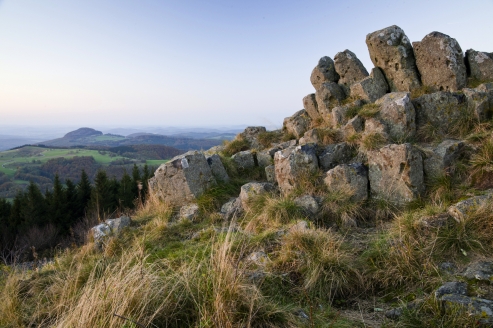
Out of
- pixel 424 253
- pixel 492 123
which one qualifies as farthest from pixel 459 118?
pixel 424 253

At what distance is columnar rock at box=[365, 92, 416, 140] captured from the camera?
7984 millimetres

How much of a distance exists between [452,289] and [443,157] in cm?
432

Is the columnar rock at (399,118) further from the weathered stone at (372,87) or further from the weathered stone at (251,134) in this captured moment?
the weathered stone at (251,134)

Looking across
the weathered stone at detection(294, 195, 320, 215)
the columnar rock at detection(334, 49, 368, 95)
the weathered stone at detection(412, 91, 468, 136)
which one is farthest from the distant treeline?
the weathered stone at detection(412, 91, 468, 136)

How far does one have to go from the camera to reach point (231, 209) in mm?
7477

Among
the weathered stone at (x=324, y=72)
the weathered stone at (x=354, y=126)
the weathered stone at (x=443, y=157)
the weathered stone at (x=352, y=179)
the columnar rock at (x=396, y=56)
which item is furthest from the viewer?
the weathered stone at (x=324, y=72)

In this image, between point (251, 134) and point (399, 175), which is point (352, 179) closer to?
point (399, 175)

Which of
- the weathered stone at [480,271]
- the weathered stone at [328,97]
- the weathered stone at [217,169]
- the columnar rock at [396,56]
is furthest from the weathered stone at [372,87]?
the weathered stone at [480,271]

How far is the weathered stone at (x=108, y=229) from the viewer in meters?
7.11

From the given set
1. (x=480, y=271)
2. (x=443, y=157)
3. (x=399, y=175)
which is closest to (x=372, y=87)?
(x=443, y=157)

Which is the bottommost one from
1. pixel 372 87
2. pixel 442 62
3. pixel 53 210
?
pixel 53 210

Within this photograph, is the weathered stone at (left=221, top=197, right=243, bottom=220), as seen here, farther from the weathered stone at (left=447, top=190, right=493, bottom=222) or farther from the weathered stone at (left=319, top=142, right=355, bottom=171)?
the weathered stone at (left=447, top=190, right=493, bottom=222)

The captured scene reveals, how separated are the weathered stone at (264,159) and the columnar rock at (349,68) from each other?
4.54m

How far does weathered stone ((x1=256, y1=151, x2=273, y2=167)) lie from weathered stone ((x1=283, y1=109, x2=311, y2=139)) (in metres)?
2.34
